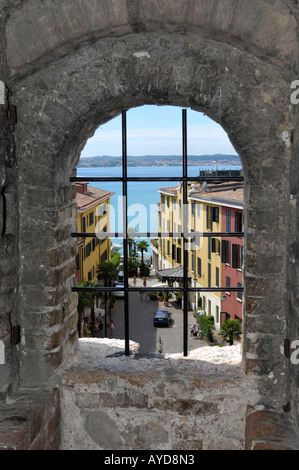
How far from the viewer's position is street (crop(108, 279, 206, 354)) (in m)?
15.4

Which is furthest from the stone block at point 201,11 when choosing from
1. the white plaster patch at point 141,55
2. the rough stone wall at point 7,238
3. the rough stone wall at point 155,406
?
the rough stone wall at point 155,406

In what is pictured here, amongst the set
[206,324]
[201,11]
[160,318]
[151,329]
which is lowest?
[151,329]

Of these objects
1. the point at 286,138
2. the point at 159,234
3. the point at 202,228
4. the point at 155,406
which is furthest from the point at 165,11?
the point at 202,228

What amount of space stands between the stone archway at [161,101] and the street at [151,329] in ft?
34.9

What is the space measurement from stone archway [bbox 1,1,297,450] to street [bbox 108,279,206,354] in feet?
34.9

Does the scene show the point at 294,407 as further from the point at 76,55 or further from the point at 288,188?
the point at 76,55

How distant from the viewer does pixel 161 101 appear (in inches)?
104

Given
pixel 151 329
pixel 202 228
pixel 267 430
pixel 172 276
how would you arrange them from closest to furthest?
pixel 267 430 < pixel 172 276 < pixel 202 228 < pixel 151 329

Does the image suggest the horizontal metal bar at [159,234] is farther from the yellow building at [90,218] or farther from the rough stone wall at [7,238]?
the yellow building at [90,218]

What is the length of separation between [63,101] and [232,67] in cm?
92

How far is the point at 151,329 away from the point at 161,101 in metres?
14.9

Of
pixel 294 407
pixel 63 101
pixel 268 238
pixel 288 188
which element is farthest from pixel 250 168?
pixel 294 407

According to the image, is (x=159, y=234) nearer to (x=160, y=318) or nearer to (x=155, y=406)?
(x=155, y=406)

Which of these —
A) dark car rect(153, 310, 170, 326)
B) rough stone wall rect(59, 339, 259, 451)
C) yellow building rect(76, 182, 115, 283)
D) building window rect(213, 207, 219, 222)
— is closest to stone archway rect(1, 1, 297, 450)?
rough stone wall rect(59, 339, 259, 451)
